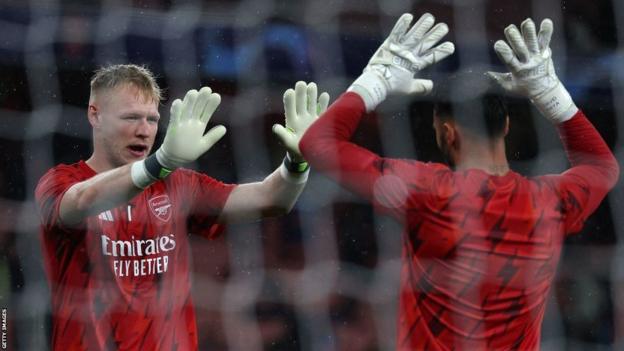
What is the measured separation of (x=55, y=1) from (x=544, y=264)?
200 centimetres

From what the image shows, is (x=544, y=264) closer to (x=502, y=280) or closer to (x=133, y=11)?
(x=502, y=280)

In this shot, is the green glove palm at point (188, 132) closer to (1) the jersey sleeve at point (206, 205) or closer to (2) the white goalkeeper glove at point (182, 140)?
(2) the white goalkeeper glove at point (182, 140)

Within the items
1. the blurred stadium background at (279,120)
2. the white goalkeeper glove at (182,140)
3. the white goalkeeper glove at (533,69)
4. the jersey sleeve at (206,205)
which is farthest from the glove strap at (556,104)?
the blurred stadium background at (279,120)

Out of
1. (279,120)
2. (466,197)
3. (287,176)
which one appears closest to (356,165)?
(466,197)

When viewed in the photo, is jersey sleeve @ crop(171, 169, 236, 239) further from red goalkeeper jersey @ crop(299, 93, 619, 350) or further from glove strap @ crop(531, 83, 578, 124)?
glove strap @ crop(531, 83, 578, 124)

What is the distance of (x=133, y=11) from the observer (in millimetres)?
3572

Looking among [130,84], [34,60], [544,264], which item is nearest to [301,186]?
[130,84]

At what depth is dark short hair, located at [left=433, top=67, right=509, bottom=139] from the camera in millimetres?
2090

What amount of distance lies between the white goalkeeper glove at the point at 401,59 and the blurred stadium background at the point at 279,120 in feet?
4.24

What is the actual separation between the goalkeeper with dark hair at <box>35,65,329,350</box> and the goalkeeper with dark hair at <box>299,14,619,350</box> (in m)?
0.33

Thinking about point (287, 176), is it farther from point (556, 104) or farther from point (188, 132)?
point (556, 104)

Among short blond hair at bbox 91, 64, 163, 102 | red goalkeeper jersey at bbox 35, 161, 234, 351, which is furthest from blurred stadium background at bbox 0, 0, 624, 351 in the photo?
red goalkeeper jersey at bbox 35, 161, 234, 351

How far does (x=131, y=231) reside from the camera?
8.08 feet

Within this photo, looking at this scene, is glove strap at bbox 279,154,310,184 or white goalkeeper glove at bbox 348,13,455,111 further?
glove strap at bbox 279,154,310,184
